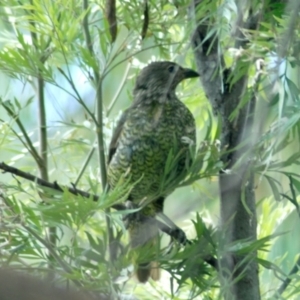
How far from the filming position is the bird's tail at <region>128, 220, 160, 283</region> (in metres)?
1.05

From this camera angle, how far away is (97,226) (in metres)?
1.35

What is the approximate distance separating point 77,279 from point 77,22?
1.61 ft

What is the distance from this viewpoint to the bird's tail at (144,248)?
3.44 ft

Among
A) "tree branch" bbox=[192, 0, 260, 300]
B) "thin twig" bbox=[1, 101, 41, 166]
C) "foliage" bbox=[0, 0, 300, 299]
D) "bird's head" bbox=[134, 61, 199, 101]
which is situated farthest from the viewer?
"bird's head" bbox=[134, 61, 199, 101]

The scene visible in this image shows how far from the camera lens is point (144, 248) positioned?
3.50 feet

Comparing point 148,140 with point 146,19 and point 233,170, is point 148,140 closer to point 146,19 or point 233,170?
point 146,19

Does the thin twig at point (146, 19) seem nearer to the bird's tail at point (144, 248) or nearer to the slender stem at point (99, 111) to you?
the slender stem at point (99, 111)

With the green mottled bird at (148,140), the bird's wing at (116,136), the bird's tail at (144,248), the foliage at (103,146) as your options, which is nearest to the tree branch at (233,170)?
the foliage at (103,146)

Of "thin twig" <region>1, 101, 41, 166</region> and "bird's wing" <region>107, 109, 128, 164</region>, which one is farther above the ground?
"thin twig" <region>1, 101, 41, 166</region>

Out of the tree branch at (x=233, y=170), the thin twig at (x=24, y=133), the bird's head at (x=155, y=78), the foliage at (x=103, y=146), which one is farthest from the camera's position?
the bird's head at (x=155, y=78)

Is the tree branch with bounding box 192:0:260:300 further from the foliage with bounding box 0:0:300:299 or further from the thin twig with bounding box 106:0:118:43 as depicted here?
the thin twig with bounding box 106:0:118:43

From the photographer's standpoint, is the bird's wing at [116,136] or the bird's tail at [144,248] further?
the bird's wing at [116,136]

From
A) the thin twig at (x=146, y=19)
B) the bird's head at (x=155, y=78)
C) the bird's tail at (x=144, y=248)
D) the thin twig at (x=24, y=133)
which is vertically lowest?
the bird's tail at (x=144, y=248)

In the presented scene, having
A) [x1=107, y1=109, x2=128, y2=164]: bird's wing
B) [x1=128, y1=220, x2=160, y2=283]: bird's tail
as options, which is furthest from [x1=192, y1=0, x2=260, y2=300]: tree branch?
[x1=107, y1=109, x2=128, y2=164]: bird's wing
